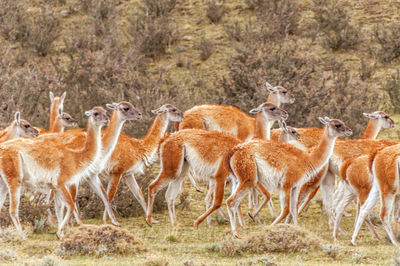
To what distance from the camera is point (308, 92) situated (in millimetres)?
16656

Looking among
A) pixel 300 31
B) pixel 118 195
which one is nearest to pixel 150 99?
pixel 118 195

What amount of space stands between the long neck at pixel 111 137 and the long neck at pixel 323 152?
2.94m

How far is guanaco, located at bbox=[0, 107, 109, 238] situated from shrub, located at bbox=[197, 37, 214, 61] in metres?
13.9

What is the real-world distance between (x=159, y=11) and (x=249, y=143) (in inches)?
666

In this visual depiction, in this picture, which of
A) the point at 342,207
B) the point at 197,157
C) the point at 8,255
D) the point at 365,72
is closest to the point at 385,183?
the point at 342,207

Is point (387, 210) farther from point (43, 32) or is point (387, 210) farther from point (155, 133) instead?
point (43, 32)

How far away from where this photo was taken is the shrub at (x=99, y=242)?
7656 millimetres

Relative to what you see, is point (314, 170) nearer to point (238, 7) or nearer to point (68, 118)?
point (68, 118)

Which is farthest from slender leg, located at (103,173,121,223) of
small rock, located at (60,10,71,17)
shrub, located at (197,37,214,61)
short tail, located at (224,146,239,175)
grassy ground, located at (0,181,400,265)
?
small rock, located at (60,10,71,17)

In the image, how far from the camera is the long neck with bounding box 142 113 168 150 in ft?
35.7

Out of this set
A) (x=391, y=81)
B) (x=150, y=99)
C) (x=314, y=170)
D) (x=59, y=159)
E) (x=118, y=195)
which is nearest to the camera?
(x=59, y=159)

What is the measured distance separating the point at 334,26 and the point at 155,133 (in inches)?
552

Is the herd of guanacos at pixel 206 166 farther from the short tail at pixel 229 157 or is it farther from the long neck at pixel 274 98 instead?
the long neck at pixel 274 98

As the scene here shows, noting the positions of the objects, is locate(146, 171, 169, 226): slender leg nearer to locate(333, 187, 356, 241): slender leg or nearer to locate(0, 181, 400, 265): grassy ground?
locate(0, 181, 400, 265): grassy ground
